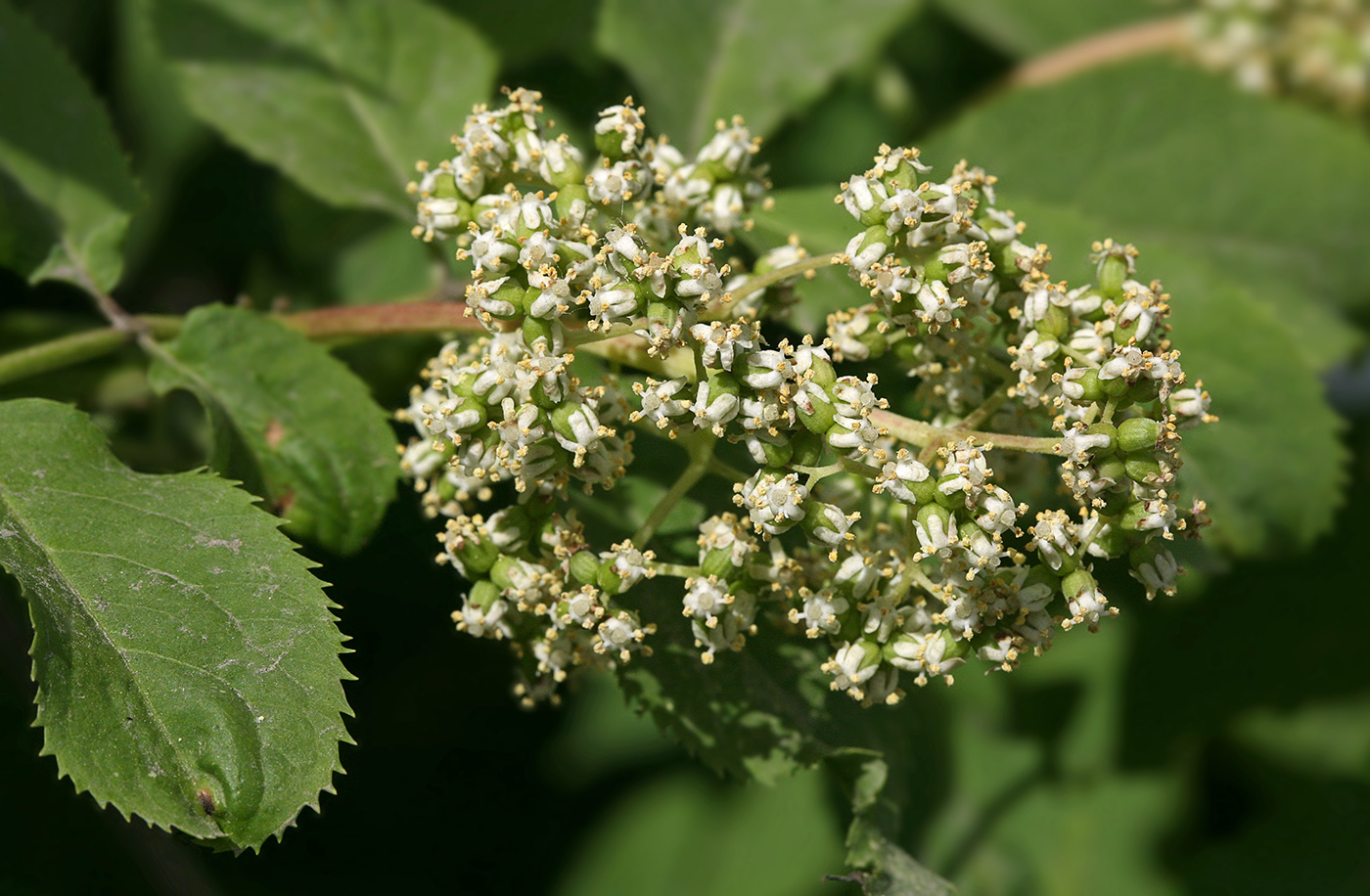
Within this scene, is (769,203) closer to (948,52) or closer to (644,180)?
(644,180)

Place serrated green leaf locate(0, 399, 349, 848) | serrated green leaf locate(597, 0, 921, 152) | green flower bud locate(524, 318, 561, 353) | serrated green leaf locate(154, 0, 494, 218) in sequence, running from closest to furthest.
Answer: serrated green leaf locate(0, 399, 349, 848) < green flower bud locate(524, 318, 561, 353) < serrated green leaf locate(154, 0, 494, 218) < serrated green leaf locate(597, 0, 921, 152)

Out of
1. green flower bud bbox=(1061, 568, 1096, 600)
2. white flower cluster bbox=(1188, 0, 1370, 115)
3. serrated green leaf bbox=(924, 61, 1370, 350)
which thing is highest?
white flower cluster bbox=(1188, 0, 1370, 115)

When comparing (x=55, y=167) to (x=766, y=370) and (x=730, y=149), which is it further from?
(x=766, y=370)

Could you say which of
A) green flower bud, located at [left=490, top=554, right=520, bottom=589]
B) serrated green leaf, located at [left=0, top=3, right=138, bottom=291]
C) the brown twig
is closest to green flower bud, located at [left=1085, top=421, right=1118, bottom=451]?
green flower bud, located at [left=490, top=554, right=520, bottom=589]

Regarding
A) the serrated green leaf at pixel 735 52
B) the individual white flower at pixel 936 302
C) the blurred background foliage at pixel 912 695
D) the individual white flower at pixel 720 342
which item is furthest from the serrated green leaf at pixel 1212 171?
the individual white flower at pixel 720 342

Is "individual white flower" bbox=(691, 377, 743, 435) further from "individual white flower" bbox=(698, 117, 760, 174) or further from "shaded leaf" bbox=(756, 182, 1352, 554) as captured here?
"shaded leaf" bbox=(756, 182, 1352, 554)

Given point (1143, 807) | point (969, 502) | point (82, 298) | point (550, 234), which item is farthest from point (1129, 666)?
point (82, 298)
